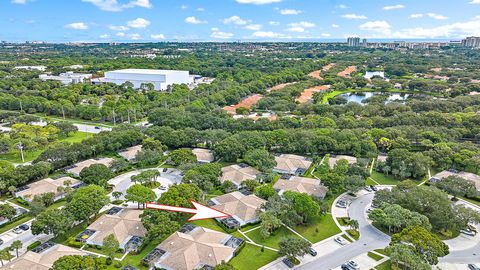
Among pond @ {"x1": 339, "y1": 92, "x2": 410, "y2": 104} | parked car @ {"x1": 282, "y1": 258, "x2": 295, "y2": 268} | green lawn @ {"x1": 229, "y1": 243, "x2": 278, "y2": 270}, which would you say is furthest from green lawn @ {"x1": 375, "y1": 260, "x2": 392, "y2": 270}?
pond @ {"x1": 339, "y1": 92, "x2": 410, "y2": 104}

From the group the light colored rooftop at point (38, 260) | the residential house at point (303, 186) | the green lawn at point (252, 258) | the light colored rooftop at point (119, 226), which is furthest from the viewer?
the residential house at point (303, 186)

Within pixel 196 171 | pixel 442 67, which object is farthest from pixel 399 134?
pixel 442 67

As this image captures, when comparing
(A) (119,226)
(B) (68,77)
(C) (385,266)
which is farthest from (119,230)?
(B) (68,77)

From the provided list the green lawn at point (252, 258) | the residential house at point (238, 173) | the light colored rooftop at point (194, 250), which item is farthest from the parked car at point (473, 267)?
the residential house at point (238, 173)

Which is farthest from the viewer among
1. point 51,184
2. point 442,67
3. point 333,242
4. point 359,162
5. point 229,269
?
point 442,67

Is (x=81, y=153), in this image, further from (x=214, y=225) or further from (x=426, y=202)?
(x=426, y=202)

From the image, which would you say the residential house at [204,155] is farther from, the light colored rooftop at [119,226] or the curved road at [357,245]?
the curved road at [357,245]

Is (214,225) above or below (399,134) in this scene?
below
